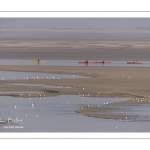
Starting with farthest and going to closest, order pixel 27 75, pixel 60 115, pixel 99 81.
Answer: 1. pixel 27 75
2. pixel 99 81
3. pixel 60 115

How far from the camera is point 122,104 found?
23.8m

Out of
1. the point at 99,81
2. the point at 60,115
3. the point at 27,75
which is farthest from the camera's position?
the point at 27,75

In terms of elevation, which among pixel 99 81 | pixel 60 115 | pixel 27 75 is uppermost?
pixel 27 75

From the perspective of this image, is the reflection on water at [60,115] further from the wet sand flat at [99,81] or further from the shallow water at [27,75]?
the shallow water at [27,75]

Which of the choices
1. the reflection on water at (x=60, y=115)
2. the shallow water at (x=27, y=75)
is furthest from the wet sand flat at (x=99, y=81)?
the reflection on water at (x=60, y=115)

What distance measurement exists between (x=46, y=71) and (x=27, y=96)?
10956mm

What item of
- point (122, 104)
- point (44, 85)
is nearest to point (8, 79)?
point (44, 85)

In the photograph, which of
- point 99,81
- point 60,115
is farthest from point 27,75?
point 60,115

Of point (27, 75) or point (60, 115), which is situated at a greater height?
point (27, 75)

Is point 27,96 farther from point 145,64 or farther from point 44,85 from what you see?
point 145,64

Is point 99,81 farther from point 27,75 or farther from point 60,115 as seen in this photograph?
point 60,115

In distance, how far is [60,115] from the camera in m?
21.2

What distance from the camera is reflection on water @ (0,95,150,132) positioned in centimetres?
1908

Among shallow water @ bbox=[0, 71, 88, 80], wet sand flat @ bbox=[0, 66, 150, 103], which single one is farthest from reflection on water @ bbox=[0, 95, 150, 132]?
shallow water @ bbox=[0, 71, 88, 80]
